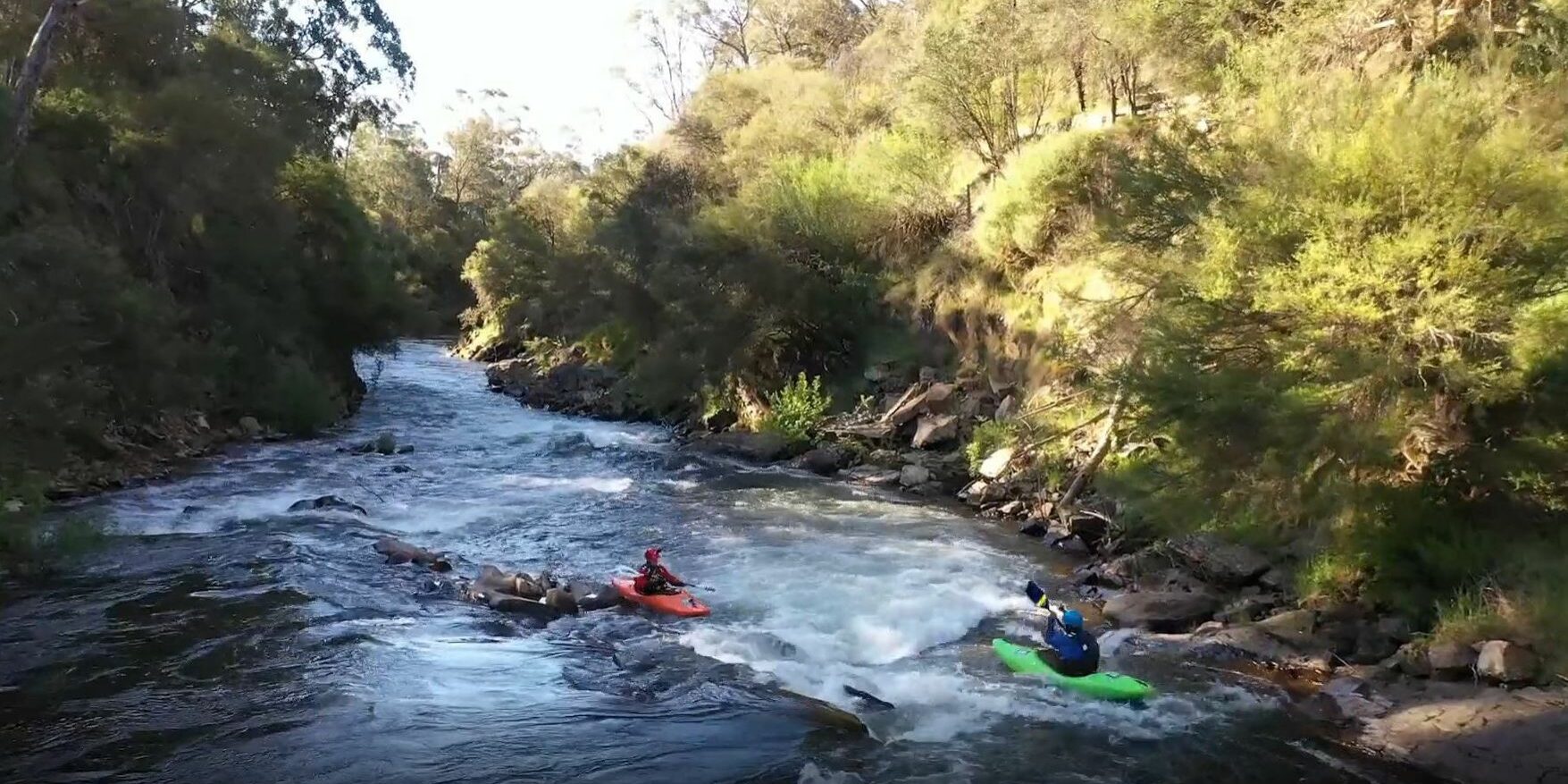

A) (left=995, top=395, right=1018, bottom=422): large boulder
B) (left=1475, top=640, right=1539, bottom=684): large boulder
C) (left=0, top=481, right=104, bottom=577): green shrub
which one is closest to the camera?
(left=1475, top=640, right=1539, bottom=684): large boulder

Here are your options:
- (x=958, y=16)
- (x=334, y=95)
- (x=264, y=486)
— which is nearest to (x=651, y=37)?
(x=334, y=95)

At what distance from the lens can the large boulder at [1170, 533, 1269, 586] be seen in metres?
10.5

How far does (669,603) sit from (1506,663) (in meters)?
6.96

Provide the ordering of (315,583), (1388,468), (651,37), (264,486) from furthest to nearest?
(651,37) < (264,486) < (315,583) < (1388,468)

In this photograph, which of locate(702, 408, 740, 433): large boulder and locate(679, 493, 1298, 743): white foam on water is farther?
locate(702, 408, 740, 433): large boulder

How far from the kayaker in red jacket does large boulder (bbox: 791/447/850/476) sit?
836 cm

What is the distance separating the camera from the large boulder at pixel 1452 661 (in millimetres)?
7770

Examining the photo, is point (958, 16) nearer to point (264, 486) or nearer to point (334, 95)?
point (264, 486)

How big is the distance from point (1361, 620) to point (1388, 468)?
1.41 meters

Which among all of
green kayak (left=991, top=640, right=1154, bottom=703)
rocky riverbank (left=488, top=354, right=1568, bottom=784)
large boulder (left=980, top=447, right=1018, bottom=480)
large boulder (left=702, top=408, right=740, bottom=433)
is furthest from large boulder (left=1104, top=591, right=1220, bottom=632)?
large boulder (left=702, top=408, right=740, bottom=433)

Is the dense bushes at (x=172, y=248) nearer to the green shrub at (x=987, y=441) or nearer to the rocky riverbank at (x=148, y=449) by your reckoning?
the rocky riverbank at (x=148, y=449)

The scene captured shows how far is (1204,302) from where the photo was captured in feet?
31.2

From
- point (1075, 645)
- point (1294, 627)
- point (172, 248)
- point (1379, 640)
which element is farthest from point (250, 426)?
point (1379, 640)

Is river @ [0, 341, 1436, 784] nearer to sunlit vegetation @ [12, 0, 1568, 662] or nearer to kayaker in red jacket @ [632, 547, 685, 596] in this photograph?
kayaker in red jacket @ [632, 547, 685, 596]
